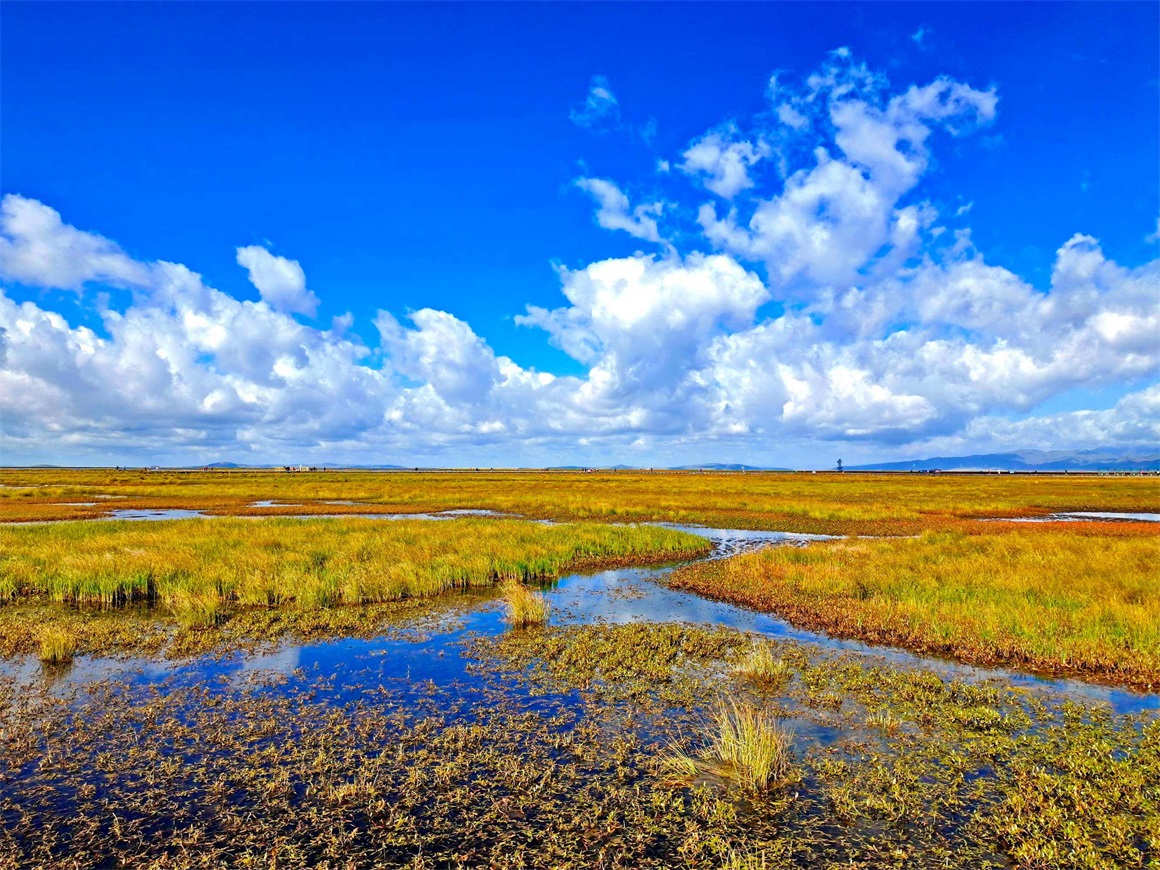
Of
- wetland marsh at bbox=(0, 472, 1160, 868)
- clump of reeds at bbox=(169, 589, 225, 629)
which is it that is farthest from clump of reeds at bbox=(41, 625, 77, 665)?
clump of reeds at bbox=(169, 589, 225, 629)

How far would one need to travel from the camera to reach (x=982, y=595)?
18781mm

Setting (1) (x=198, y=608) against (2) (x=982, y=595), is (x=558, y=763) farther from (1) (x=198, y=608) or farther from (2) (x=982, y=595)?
(2) (x=982, y=595)

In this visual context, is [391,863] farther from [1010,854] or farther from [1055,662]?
[1055,662]

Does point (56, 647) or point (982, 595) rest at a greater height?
point (982, 595)

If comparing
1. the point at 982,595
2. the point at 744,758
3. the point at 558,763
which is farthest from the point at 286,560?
the point at 982,595

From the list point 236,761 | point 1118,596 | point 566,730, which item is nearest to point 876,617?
point 1118,596

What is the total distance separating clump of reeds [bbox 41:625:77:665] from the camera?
14.4 m

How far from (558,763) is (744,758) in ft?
9.80

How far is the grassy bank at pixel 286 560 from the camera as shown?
2056cm

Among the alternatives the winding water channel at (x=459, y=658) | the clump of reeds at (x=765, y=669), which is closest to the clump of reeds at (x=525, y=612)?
the winding water channel at (x=459, y=658)

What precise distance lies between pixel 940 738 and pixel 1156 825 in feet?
9.80

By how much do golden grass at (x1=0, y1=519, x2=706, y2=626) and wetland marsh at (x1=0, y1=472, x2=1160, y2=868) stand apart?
217 millimetres

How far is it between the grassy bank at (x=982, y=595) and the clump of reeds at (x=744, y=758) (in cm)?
870

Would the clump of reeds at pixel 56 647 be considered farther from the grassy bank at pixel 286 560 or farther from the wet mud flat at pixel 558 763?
the grassy bank at pixel 286 560
